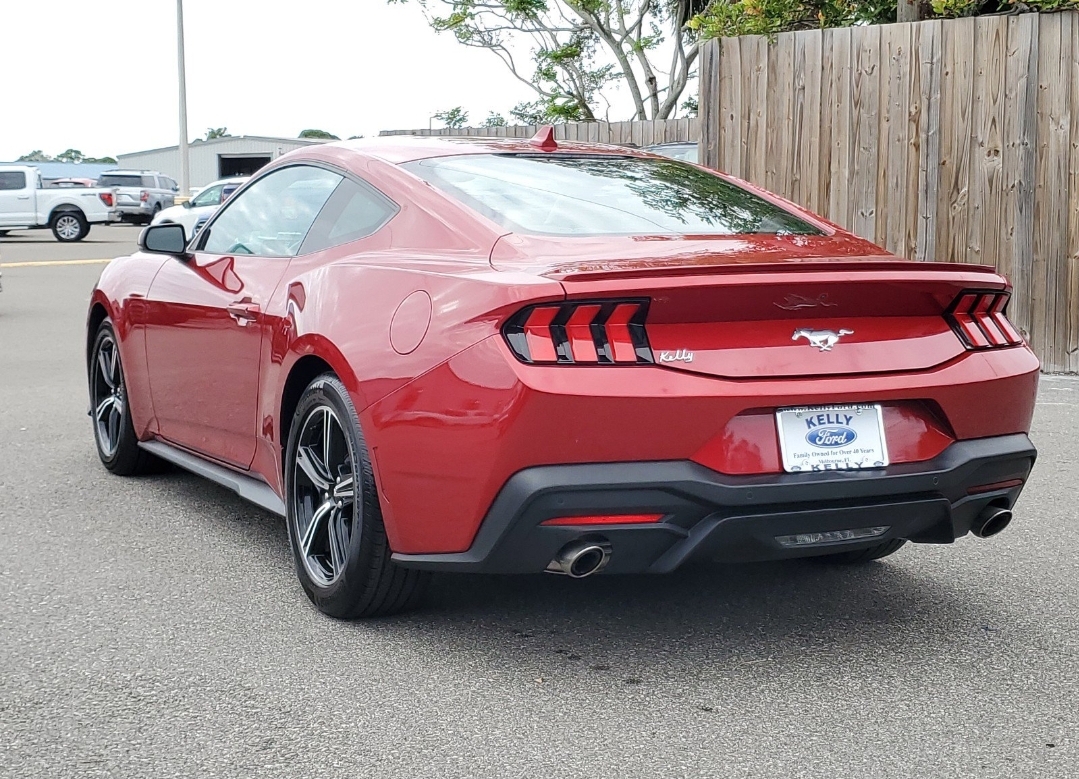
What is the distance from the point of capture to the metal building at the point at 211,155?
58438mm

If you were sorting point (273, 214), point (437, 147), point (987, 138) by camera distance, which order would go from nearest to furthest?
point (437, 147) < point (273, 214) < point (987, 138)

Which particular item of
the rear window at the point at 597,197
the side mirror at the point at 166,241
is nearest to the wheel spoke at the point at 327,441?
the rear window at the point at 597,197

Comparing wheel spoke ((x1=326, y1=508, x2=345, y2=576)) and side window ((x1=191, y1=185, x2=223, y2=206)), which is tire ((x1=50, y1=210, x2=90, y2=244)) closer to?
side window ((x1=191, y1=185, x2=223, y2=206))

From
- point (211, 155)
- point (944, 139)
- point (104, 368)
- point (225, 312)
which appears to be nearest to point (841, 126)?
point (944, 139)

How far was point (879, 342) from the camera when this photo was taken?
3.71 metres

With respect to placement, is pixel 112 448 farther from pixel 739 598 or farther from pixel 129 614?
pixel 739 598

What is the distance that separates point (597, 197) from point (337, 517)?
1.29 m

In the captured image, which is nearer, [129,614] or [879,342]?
[879,342]

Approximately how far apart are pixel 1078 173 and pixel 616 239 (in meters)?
6.61

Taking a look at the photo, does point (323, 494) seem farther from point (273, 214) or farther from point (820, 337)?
point (820, 337)

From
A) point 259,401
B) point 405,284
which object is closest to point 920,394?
point 405,284

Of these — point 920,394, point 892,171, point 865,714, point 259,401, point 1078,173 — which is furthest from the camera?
point 892,171

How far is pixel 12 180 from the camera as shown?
34562 millimetres

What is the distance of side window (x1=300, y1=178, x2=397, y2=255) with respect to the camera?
4.39 meters
